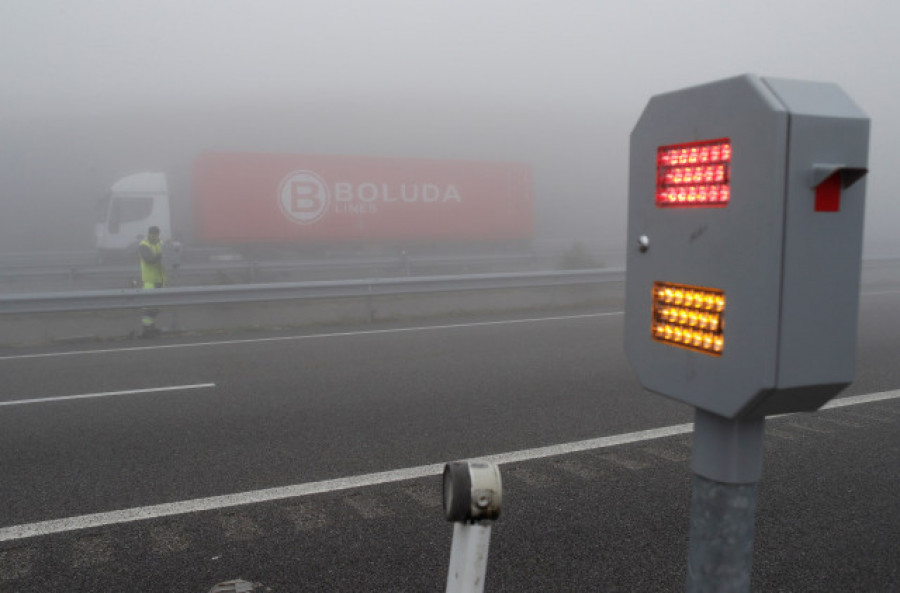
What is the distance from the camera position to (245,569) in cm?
345

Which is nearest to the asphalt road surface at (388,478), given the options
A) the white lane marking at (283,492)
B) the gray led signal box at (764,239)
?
the white lane marking at (283,492)

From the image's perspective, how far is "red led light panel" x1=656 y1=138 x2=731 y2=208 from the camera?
149cm

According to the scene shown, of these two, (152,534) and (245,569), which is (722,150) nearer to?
(245,569)

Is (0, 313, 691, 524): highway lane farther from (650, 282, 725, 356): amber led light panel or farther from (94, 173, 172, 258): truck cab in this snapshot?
(94, 173, 172, 258): truck cab

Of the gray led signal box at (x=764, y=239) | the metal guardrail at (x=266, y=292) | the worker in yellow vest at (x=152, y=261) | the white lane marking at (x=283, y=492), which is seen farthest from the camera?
the worker in yellow vest at (x=152, y=261)

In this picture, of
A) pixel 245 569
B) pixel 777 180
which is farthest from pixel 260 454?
pixel 777 180

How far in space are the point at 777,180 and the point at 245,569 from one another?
117 inches

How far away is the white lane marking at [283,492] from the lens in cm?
397

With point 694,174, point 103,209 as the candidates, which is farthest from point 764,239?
point 103,209

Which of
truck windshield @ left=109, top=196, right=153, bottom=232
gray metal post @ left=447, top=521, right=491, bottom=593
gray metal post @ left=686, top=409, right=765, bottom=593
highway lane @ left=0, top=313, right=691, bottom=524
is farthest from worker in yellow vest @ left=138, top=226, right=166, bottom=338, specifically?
gray metal post @ left=686, top=409, right=765, bottom=593

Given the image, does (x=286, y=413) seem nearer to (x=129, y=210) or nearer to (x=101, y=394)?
(x=101, y=394)

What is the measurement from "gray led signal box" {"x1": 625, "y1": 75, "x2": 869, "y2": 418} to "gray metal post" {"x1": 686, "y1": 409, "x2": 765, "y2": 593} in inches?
2.6

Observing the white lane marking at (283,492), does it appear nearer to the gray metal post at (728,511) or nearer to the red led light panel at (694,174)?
the gray metal post at (728,511)

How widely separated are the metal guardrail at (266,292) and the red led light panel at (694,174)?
36.0ft
